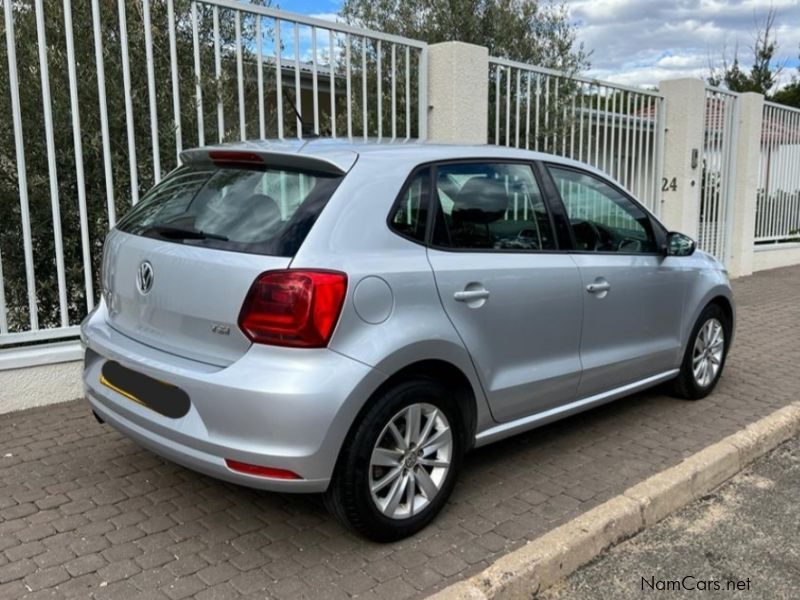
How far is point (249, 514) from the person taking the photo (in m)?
3.34

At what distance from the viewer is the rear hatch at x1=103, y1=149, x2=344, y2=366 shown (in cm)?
282

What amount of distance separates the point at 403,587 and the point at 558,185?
7.62ft

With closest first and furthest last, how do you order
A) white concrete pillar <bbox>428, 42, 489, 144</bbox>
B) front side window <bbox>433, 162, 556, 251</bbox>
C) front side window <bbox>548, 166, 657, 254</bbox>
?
1. front side window <bbox>433, 162, 556, 251</bbox>
2. front side window <bbox>548, 166, 657, 254</bbox>
3. white concrete pillar <bbox>428, 42, 489, 144</bbox>

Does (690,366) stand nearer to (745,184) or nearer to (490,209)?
(490,209)

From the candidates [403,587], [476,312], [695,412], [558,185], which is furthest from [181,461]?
[695,412]

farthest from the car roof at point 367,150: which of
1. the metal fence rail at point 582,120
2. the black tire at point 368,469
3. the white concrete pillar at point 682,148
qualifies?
the white concrete pillar at point 682,148

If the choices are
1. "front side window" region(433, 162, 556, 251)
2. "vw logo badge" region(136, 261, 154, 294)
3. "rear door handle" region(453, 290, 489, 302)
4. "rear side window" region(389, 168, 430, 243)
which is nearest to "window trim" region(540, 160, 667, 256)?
"front side window" region(433, 162, 556, 251)

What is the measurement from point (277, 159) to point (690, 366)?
10.8ft

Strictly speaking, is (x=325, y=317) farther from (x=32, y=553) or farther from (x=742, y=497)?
(x=742, y=497)

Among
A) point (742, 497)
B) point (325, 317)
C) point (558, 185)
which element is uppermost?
point (558, 185)

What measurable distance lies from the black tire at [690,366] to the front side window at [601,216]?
78 cm

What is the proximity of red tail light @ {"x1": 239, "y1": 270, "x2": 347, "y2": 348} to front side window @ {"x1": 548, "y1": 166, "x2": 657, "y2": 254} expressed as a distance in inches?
71.4

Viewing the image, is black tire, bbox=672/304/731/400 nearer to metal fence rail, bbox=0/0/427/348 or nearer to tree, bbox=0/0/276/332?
metal fence rail, bbox=0/0/427/348

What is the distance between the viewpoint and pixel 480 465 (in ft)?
13.0
